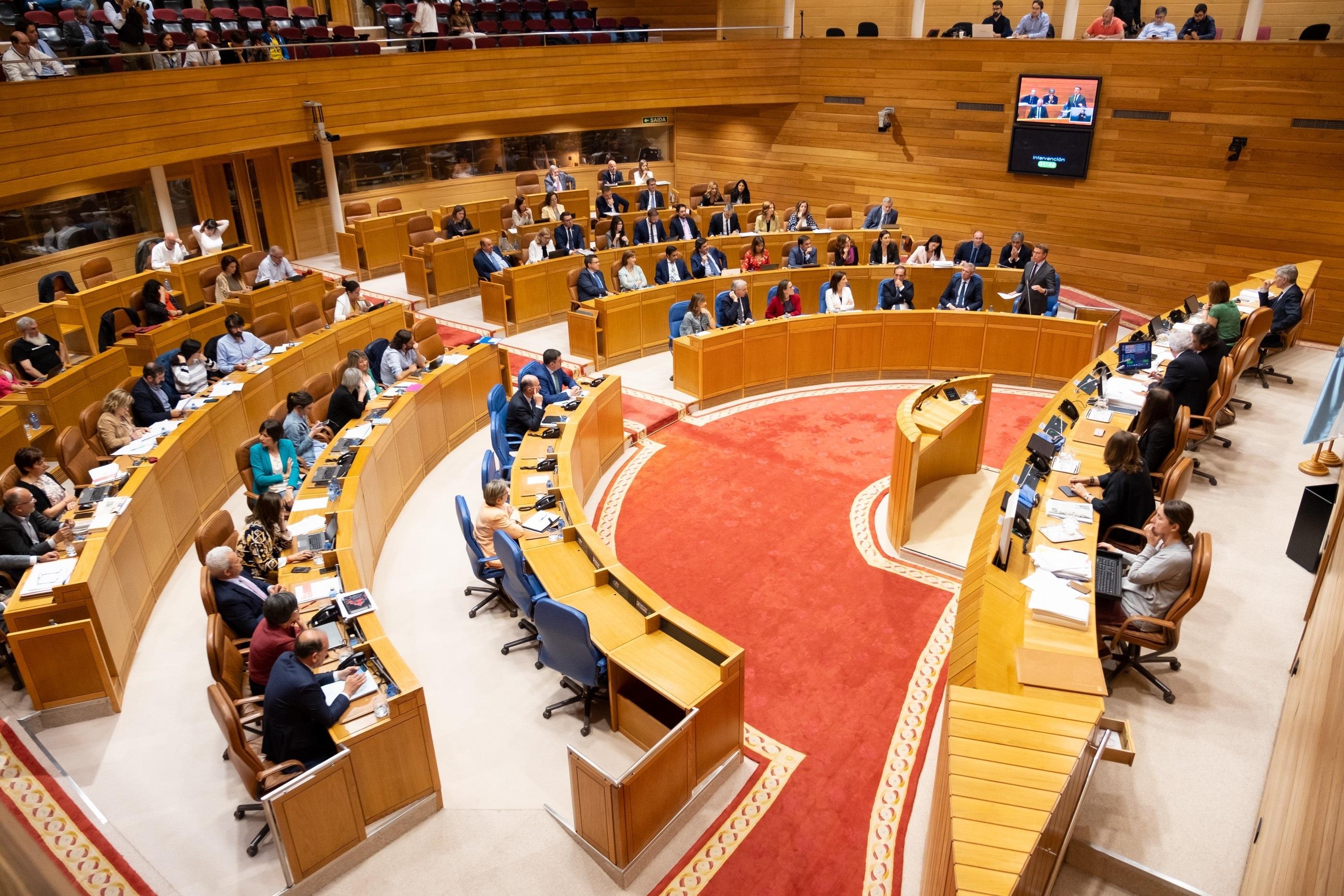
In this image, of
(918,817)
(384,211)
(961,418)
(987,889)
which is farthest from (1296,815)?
(384,211)

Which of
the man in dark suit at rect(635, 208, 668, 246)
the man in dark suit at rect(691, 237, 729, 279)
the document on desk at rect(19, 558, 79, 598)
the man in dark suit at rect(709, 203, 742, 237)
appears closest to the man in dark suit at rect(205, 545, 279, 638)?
the document on desk at rect(19, 558, 79, 598)

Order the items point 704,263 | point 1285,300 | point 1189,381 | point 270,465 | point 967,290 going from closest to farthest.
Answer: point 270,465 → point 1189,381 → point 1285,300 → point 967,290 → point 704,263

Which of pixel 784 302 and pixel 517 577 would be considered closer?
pixel 517 577

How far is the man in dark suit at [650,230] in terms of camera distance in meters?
14.7

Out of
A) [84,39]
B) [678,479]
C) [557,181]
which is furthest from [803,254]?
[84,39]

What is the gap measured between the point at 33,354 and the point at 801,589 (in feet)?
27.2

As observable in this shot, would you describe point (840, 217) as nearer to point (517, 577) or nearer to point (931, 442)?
point (931, 442)

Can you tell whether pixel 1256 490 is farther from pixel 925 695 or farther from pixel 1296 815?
pixel 1296 815

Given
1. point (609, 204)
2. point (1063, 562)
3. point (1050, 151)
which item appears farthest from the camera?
point (609, 204)

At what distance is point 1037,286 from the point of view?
1175 centimetres

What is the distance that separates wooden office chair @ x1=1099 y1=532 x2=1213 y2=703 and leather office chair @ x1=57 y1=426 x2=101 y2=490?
25.5 feet

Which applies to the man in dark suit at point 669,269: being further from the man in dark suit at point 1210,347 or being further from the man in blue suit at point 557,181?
the man in dark suit at point 1210,347

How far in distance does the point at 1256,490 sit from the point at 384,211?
13564mm

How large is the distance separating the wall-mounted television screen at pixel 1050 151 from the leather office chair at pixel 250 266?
11.8m
